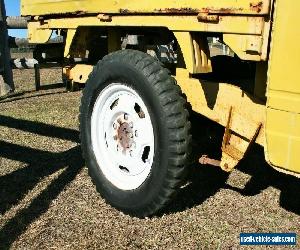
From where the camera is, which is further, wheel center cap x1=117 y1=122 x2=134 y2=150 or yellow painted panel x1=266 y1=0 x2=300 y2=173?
wheel center cap x1=117 y1=122 x2=134 y2=150

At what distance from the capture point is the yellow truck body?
9.09ft

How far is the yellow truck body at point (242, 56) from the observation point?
277 centimetres

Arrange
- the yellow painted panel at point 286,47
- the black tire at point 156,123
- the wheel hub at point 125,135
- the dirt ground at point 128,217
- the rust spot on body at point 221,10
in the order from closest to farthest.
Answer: the yellow painted panel at point 286,47, the rust spot on body at point 221,10, the black tire at point 156,123, the dirt ground at point 128,217, the wheel hub at point 125,135

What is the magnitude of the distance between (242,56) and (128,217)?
5.50 feet

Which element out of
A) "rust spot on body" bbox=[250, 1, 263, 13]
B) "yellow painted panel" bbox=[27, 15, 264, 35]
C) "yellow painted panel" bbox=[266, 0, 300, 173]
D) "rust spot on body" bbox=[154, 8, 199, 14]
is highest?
"rust spot on body" bbox=[250, 1, 263, 13]

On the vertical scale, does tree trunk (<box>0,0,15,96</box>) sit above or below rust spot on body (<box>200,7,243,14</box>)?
below

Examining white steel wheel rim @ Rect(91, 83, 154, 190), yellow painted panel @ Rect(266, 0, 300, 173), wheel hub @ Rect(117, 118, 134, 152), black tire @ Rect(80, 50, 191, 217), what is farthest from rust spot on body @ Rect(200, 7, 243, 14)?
wheel hub @ Rect(117, 118, 134, 152)

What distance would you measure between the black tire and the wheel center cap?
369 mm

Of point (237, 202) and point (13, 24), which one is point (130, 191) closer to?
point (237, 202)

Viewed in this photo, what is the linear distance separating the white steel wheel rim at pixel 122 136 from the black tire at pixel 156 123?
10cm

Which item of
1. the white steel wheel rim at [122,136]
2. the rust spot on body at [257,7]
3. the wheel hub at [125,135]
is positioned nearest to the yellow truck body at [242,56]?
the rust spot on body at [257,7]

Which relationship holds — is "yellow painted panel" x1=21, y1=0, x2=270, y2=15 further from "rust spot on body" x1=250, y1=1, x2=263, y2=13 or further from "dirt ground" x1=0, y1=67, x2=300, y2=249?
"dirt ground" x1=0, y1=67, x2=300, y2=249


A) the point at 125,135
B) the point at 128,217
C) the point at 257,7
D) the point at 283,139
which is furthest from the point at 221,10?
the point at 128,217

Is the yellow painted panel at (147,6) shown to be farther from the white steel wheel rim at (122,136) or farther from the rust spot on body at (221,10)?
the white steel wheel rim at (122,136)
